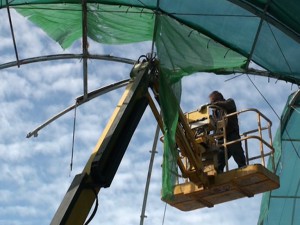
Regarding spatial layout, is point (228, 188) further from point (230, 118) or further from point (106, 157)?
point (106, 157)

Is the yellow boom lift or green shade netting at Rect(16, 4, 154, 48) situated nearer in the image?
the yellow boom lift

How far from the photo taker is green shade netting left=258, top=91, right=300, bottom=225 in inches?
612

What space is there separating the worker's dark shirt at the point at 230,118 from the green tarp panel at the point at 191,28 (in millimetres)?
721

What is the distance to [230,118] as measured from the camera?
11.7m

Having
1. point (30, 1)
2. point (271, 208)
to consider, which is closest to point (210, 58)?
point (30, 1)

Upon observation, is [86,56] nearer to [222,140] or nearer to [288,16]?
[222,140]

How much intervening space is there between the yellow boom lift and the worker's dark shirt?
0.18m

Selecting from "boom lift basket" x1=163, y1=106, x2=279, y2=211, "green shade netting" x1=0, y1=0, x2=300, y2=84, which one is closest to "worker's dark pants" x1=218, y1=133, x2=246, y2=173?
"boom lift basket" x1=163, y1=106, x2=279, y2=211

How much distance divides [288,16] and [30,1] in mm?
5031

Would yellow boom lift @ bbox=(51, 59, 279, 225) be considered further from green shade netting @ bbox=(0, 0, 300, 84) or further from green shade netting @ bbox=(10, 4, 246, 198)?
green shade netting @ bbox=(0, 0, 300, 84)

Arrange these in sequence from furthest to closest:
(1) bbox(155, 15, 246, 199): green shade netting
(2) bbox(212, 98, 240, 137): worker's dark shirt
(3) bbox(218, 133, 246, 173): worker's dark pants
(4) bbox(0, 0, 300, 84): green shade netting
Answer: (2) bbox(212, 98, 240, 137): worker's dark shirt → (3) bbox(218, 133, 246, 173): worker's dark pants → (4) bbox(0, 0, 300, 84): green shade netting → (1) bbox(155, 15, 246, 199): green shade netting

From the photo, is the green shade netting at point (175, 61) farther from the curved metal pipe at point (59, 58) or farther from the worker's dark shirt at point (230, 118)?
the curved metal pipe at point (59, 58)

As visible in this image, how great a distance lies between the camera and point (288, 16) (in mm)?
11219

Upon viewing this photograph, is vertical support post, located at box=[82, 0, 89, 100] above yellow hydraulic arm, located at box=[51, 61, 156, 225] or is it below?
above
